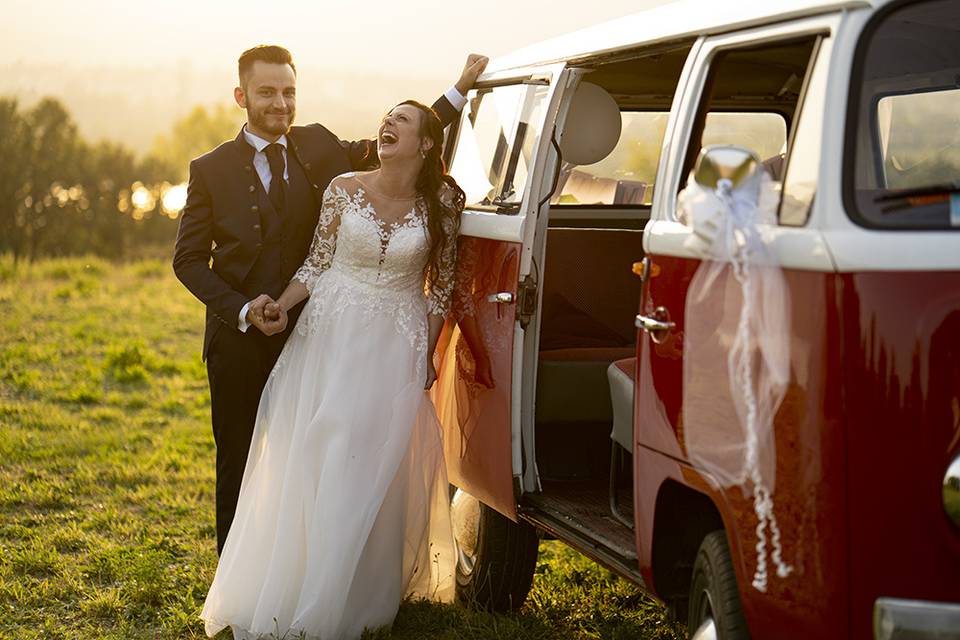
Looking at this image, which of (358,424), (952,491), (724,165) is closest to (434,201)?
(358,424)

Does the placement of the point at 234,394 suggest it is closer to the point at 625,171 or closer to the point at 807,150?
the point at 625,171

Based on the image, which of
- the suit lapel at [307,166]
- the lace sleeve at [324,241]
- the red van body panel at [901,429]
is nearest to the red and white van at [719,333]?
the red van body panel at [901,429]

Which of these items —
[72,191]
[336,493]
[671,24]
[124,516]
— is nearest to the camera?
[671,24]

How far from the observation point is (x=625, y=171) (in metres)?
6.32

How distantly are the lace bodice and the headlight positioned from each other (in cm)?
294

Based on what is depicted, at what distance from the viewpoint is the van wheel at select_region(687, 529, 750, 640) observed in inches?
141

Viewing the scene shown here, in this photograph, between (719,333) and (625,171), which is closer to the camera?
(719,333)

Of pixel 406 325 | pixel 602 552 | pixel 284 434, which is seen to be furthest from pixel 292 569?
pixel 602 552

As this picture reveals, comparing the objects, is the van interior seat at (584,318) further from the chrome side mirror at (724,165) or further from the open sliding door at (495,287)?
the chrome side mirror at (724,165)

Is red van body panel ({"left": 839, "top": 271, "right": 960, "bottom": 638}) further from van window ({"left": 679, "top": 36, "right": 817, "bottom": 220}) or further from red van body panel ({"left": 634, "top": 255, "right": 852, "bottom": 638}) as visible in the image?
van window ({"left": 679, "top": 36, "right": 817, "bottom": 220})

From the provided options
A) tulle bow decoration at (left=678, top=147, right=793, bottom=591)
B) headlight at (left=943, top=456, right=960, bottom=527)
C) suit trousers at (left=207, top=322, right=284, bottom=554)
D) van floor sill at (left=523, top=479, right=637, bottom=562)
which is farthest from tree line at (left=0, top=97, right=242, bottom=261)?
headlight at (left=943, top=456, right=960, bottom=527)

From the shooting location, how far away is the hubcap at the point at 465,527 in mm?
5875

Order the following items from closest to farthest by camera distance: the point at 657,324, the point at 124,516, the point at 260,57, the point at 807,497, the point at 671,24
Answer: the point at 807,497 → the point at 657,324 → the point at 671,24 → the point at 260,57 → the point at 124,516

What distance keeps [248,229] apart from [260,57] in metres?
0.77
